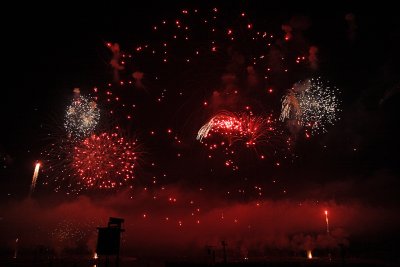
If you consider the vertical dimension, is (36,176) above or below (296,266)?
above

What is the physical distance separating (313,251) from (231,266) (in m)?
164

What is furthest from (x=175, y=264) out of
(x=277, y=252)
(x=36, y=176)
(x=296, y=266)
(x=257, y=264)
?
(x=277, y=252)

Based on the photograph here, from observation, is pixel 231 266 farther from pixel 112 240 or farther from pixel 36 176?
pixel 36 176

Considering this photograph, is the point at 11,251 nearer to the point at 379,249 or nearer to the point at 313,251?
the point at 313,251

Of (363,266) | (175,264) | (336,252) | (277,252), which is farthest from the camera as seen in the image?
(277,252)

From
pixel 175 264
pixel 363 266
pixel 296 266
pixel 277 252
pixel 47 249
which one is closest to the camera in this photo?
pixel 363 266

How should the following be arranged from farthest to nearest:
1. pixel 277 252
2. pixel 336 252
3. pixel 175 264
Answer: pixel 277 252 → pixel 336 252 → pixel 175 264

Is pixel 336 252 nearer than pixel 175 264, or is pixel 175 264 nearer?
pixel 175 264

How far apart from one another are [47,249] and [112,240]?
132 meters

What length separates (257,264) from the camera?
2714 centimetres

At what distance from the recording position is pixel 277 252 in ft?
618

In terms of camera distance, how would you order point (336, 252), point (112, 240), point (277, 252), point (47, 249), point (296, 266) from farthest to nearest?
point (277, 252) < point (336, 252) < point (47, 249) < point (296, 266) < point (112, 240)

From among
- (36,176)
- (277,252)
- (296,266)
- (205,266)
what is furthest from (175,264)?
(277,252)

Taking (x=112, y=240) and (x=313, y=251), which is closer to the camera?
(x=112, y=240)
